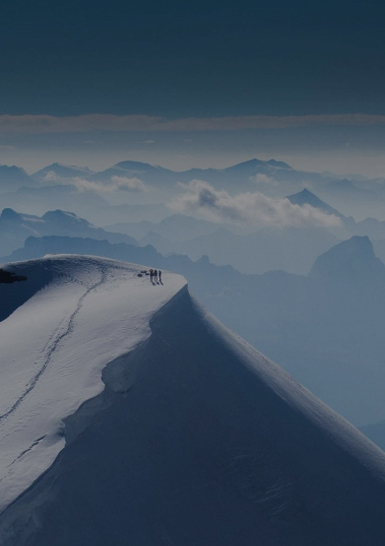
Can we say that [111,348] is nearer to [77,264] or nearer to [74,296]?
[74,296]

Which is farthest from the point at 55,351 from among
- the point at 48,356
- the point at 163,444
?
the point at 163,444

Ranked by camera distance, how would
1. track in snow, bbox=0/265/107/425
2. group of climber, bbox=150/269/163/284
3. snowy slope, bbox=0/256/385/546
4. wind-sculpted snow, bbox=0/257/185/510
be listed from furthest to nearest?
1. group of climber, bbox=150/269/163/284
2. track in snow, bbox=0/265/107/425
3. wind-sculpted snow, bbox=0/257/185/510
4. snowy slope, bbox=0/256/385/546

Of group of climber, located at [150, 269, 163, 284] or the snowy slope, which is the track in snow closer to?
the snowy slope

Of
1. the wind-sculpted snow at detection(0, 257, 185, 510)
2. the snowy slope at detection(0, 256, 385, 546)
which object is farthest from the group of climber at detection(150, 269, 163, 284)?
the snowy slope at detection(0, 256, 385, 546)

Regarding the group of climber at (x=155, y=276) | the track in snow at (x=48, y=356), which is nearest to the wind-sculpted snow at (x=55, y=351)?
the track in snow at (x=48, y=356)

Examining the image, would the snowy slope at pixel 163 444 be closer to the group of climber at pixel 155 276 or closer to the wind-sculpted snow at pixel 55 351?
the wind-sculpted snow at pixel 55 351

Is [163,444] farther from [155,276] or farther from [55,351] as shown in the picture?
[155,276]
